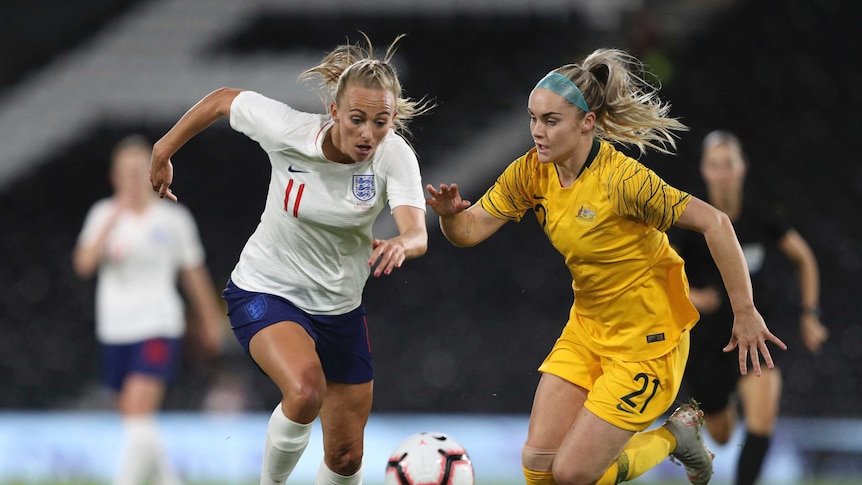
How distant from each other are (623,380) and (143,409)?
139 inches

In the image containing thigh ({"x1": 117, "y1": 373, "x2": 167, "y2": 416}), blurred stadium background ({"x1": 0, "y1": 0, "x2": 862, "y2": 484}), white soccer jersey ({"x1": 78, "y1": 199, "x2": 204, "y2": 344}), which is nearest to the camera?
thigh ({"x1": 117, "y1": 373, "x2": 167, "y2": 416})

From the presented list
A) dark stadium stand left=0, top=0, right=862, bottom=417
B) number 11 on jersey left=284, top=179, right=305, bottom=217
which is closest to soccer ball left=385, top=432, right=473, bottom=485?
number 11 on jersey left=284, top=179, right=305, bottom=217

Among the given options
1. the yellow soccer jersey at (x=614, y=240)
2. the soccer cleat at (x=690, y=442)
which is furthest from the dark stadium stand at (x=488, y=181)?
the yellow soccer jersey at (x=614, y=240)

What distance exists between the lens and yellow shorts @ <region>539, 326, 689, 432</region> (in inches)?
170

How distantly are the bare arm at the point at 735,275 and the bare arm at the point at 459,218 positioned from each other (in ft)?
2.79

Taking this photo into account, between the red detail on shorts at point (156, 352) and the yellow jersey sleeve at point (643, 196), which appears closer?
the yellow jersey sleeve at point (643, 196)

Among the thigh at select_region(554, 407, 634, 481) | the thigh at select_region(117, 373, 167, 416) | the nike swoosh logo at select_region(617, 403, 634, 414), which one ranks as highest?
the nike swoosh logo at select_region(617, 403, 634, 414)

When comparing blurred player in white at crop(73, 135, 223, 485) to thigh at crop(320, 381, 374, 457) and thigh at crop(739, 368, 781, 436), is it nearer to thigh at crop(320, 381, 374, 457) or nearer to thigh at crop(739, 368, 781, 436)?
thigh at crop(320, 381, 374, 457)

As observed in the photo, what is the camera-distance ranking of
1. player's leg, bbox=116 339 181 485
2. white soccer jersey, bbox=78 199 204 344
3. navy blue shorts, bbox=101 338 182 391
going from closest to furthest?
1. player's leg, bbox=116 339 181 485
2. navy blue shorts, bbox=101 338 182 391
3. white soccer jersey, bbox=78 199 204 344

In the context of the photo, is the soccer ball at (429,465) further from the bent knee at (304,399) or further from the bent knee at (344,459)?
the bent knee at (304,399)

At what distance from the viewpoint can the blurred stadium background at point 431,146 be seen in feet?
30.9

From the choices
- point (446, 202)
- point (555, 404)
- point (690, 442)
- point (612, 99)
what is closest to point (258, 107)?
point (446, 202)

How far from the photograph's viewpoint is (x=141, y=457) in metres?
6.65

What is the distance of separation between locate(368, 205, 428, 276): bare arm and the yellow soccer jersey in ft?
1.75
